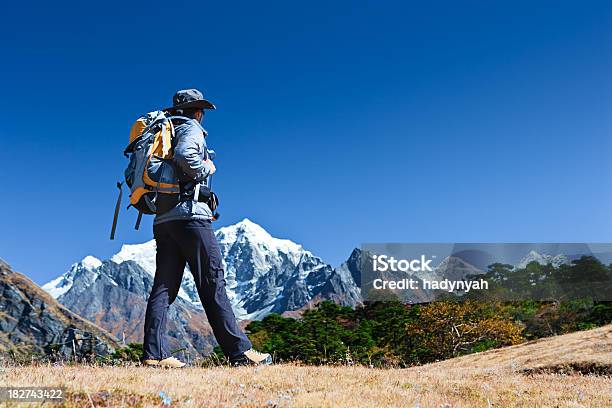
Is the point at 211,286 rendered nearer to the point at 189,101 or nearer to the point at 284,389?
the point at 284,389

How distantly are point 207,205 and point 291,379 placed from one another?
99.2 inches

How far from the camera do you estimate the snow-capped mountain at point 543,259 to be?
4125cm

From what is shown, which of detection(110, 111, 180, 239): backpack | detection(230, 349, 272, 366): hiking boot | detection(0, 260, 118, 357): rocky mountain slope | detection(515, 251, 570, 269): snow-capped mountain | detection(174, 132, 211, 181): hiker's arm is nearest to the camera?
detection(174, 132, 211, 181): hiker's arm

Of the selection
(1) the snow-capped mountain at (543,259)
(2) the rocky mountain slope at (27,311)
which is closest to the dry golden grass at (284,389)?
(1) the snow-capped mountain at (543,259)

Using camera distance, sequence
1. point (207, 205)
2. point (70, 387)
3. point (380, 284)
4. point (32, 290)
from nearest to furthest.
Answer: point (70, 387) → point (207, 205) → point (380, 284) → point (32, 290)

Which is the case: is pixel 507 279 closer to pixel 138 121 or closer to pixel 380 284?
pixel 380 284

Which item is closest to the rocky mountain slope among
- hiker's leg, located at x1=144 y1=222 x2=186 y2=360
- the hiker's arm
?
hiker's leg, located at x1=144 y1=222 x2=186 y2=360

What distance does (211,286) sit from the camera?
6.97 metres

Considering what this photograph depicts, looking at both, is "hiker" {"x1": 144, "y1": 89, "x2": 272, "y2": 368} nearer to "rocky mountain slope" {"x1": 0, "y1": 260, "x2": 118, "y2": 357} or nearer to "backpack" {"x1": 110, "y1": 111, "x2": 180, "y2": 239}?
"backpack" {"x1": 110, "y1": 111, "x2": 180, "y2": 239}

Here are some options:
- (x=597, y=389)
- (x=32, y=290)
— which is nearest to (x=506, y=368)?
(x=597, y=389)

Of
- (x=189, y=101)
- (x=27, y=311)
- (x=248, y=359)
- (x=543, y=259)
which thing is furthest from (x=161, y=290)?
(x=27, y=311)

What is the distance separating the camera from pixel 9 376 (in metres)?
5.43

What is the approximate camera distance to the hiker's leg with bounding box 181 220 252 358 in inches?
274

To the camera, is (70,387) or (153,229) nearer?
(70,387)
